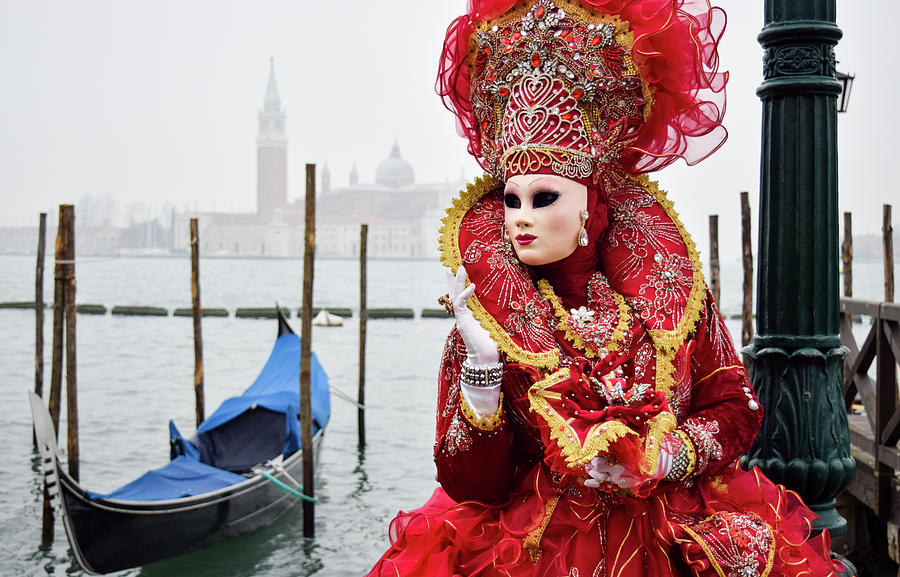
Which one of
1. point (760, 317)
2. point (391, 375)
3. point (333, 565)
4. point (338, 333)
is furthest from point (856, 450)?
point (338, 333)

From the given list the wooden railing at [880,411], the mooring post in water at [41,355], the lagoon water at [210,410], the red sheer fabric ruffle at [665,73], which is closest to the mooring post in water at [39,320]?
the mooring post in water at [41,355]

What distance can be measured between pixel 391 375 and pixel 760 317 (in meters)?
16.7

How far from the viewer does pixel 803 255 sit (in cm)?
234

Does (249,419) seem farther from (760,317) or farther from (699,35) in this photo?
(699,35)

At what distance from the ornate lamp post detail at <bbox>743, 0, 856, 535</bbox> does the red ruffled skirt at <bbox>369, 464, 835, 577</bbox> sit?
0.50 m

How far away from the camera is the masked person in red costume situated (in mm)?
1743

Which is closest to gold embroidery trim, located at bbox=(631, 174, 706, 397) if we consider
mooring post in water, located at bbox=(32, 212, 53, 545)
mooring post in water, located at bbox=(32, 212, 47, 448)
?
mooring post in water, located at bbox=(32, 212, 53, 545)

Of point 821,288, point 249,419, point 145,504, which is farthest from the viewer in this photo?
point 249,419

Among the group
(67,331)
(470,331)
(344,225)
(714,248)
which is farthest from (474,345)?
(344,225)

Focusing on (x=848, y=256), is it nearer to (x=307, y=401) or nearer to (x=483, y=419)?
(x=307, y=401)

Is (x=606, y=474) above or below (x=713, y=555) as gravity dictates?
above

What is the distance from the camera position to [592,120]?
187 cm

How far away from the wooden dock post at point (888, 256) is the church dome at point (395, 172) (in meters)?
104

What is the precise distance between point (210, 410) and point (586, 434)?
13.9m
